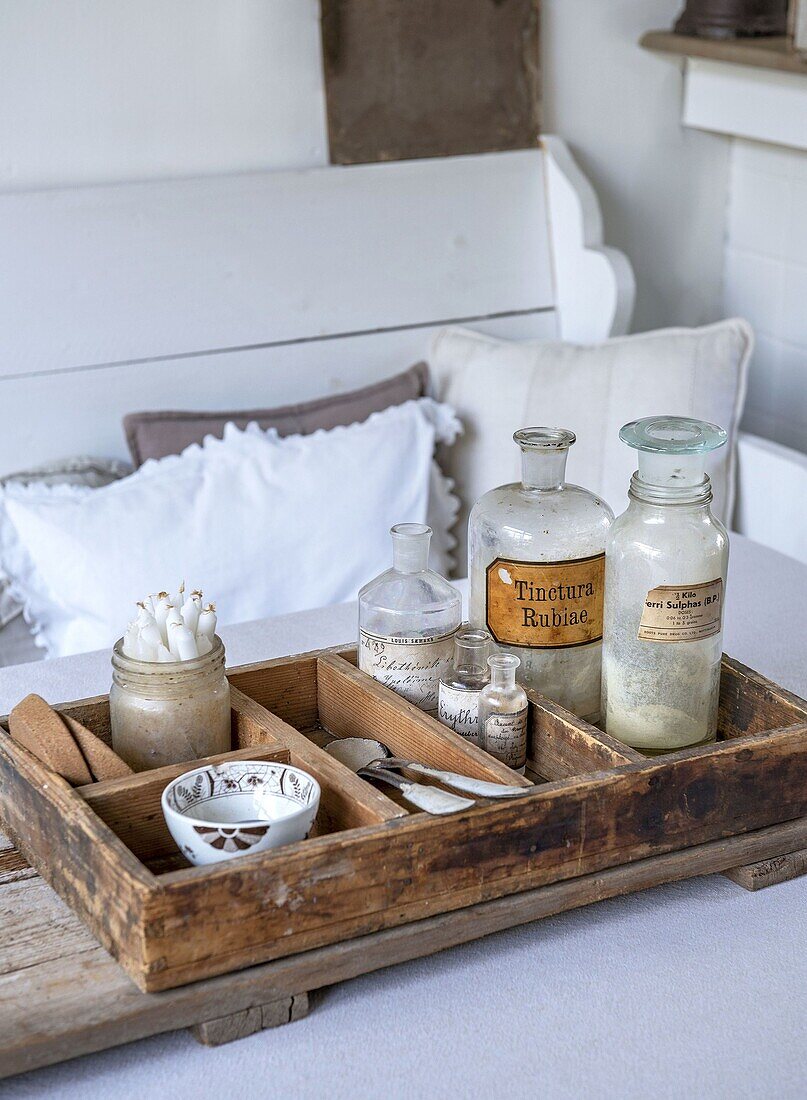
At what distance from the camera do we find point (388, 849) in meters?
0.81

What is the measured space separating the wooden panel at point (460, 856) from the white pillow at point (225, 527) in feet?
3.16

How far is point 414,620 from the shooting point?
1.02m

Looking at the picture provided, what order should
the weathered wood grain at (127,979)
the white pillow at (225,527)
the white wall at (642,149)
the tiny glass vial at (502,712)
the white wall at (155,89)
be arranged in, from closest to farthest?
the weathered wood grain at (127,979)
the tiny glass vial at (502,712)
the white pillow at (225,527)
the white wall at (155,89)
the white wall at (642,149)

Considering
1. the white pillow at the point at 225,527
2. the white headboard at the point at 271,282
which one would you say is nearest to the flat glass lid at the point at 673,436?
the white pillow at the point at 225,527

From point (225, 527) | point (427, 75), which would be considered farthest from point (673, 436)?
point (427, 75)

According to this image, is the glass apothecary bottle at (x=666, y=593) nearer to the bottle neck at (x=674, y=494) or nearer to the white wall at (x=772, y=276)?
the bottle neck at (x=674, y=494)

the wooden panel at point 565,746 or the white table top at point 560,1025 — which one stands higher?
the wooden panel at point 565,746

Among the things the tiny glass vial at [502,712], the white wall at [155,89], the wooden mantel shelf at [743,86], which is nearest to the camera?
the tiny glass vial at [502,712]

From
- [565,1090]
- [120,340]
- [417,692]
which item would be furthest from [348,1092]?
[120,340]

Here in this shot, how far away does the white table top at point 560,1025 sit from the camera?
759 mm

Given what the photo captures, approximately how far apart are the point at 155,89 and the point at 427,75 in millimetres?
430

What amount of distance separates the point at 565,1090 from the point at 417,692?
1.12 ft

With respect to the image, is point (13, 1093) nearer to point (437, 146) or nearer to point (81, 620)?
point (81, 620)

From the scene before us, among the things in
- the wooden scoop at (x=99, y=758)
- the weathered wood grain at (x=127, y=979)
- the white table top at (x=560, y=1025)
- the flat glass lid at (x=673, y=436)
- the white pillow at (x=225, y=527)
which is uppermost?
the flat glass lid at (x=673, y=436)
